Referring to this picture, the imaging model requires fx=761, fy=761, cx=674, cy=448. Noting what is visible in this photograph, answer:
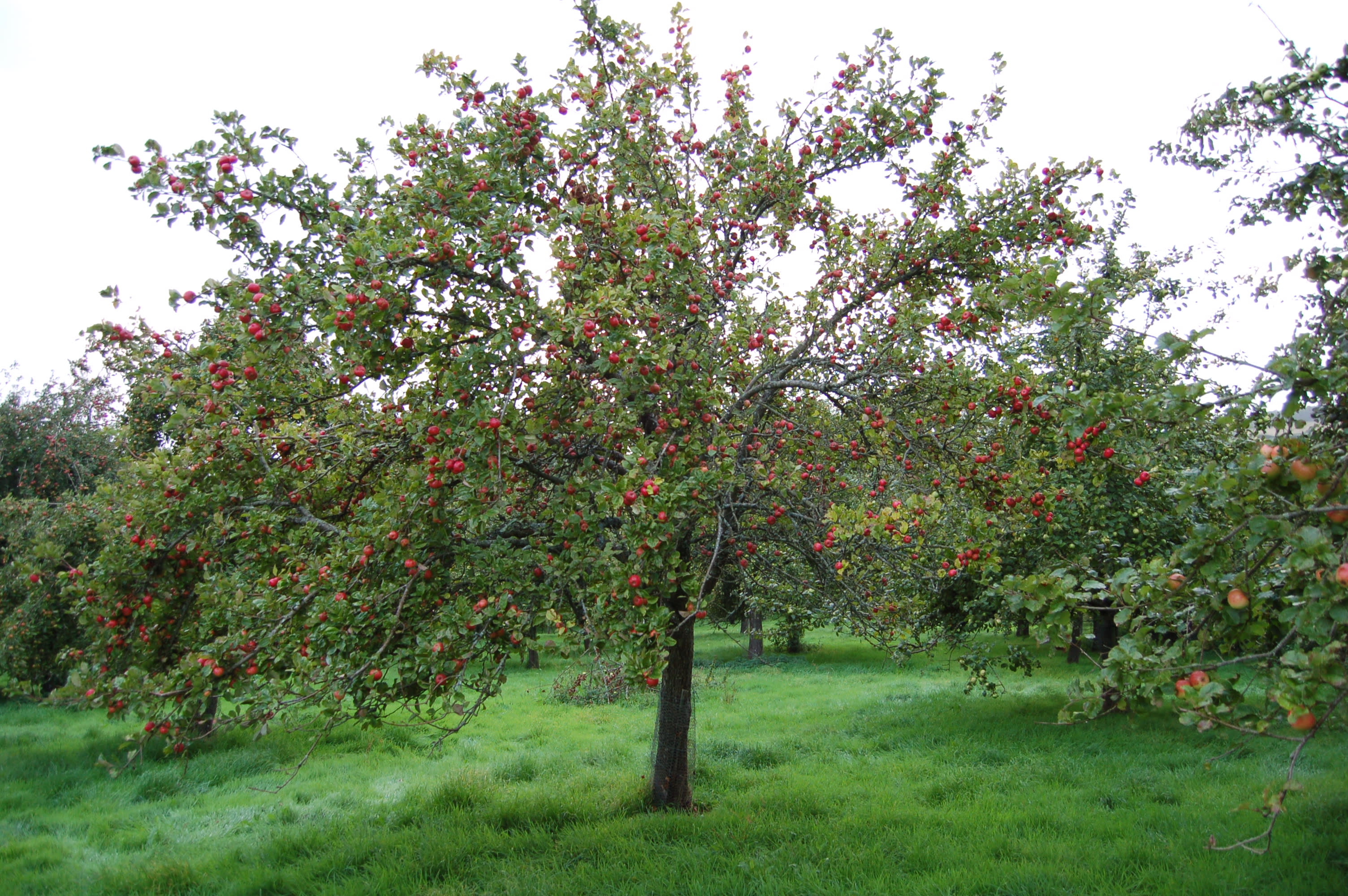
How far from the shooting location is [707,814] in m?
7.16

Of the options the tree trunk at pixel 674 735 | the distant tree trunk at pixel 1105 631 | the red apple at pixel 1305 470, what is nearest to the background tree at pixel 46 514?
the tree trunk at pixel 674 735

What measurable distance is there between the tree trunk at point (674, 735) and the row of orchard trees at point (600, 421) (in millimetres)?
31

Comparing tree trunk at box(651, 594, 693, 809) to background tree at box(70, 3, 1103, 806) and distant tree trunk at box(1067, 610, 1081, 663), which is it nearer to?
background tree at box(70, 3, 1103, 806)

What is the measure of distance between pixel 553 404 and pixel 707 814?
14.2 feet

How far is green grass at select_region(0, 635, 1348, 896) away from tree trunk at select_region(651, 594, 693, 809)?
1.05ft

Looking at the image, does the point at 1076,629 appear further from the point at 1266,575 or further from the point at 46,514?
the point at 46,514

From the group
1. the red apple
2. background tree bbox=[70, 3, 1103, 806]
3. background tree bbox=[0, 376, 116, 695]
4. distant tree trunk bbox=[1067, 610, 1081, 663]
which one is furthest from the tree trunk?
the red apple

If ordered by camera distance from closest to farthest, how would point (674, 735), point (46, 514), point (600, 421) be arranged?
point (600, 421), point (674, 735), point (46, 514)

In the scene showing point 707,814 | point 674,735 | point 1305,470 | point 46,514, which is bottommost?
point 707,814

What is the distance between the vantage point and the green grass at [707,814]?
580 cm

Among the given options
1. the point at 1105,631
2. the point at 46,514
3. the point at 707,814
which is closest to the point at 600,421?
the point at 707,814

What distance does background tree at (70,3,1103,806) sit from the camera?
4.34 meters

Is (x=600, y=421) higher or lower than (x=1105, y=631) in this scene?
higher

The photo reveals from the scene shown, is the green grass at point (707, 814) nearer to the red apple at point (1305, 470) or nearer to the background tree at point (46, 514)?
the red apple at point (1305, 470)
